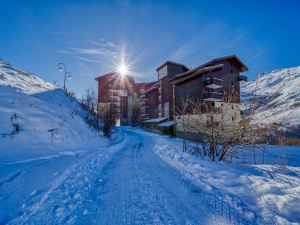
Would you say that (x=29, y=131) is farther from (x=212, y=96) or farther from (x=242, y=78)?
(x=242, y=78)

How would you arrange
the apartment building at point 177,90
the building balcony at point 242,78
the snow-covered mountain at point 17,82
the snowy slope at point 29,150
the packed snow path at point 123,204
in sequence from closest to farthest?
1. the packed snow path at point 123,204
2. the snowy slope at point 29,150
3. the snow-covered mountain at point 17,82
4. the apartment building at point 177,90
5. the building balcony at point 242,78

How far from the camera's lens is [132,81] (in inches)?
2117

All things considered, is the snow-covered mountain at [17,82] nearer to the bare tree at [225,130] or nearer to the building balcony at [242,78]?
the bare tree at [225,130]

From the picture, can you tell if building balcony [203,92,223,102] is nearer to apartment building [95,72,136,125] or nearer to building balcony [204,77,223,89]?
building balcony [204,77,223,89]

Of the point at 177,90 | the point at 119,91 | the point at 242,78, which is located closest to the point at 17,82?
the point at 177,90

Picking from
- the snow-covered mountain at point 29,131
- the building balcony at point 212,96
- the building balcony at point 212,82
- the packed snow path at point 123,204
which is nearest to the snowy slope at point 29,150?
the snow-covered mountain at point 29,131

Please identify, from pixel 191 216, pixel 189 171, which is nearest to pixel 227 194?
pixel 191 216

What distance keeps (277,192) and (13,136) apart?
26.8 feet

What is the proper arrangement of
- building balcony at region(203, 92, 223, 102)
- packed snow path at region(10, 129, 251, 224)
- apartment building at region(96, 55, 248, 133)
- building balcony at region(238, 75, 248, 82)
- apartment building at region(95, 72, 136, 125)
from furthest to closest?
apartment building at region(95, 72, 136, 125)
building balcony at region(238, 75, 248, 82)
building balcony at region(203, 92, 223, 102)
apartment building at region(96, 55, 248, 133)
packed snow path at region(10, 129, 251, 224)

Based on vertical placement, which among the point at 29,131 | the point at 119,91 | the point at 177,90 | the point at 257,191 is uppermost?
the point at 119,91

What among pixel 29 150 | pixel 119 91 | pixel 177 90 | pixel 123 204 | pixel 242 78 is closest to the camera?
pixel 123 204

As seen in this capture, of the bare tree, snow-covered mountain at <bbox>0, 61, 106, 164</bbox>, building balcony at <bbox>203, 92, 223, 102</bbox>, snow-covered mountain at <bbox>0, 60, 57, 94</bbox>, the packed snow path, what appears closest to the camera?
the packed snow path

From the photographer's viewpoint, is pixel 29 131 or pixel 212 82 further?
pixel 212 82

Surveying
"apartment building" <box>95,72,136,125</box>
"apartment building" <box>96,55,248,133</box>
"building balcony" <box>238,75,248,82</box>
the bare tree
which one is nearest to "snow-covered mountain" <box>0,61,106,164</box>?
the bare tree
